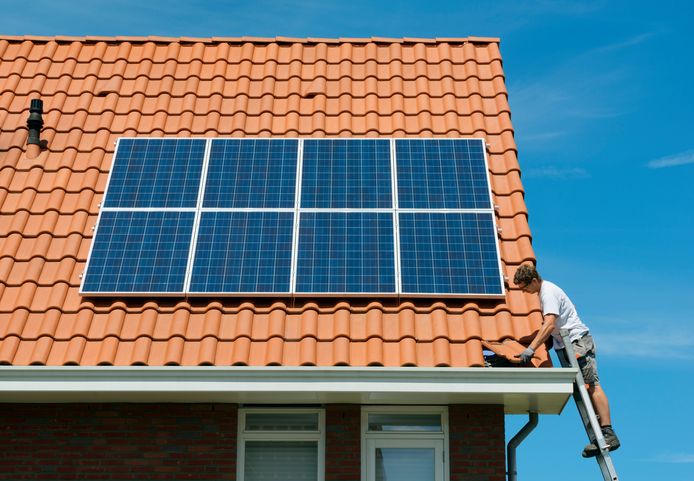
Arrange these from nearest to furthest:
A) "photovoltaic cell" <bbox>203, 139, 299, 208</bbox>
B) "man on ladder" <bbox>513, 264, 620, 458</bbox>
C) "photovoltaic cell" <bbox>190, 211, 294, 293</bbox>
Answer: "man on ladder" <bbox>513, 264, 620, 458</bbox>, "photovoltaic cell" <bbox>190, 211, 294, 293</bbox>, "photovoltaic cell" <bbox>203, 139, 299, 208</bbox>

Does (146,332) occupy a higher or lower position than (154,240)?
lower

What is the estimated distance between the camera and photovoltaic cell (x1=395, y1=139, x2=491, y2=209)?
12899 mm

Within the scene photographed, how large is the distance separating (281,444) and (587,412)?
3.31m

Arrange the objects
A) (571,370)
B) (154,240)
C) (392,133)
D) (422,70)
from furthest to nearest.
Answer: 1. (422,70)
2. (392,133)
3. (154,240)
4. (571,370)

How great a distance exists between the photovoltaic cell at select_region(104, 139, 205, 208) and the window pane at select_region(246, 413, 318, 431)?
2.93 metres

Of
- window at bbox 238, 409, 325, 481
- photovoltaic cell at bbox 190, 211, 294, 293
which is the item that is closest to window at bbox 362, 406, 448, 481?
window at bbox 238, 409, 325, 481

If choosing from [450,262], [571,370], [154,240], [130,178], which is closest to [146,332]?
[154,240]

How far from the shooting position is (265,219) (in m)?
12.7

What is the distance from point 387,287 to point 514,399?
1914 mm

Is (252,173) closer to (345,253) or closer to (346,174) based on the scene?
(346,174)

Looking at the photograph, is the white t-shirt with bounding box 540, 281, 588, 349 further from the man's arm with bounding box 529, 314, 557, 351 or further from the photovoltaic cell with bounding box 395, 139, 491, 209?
the photovoltaic cell with bounding box 395, 139, 491, 209

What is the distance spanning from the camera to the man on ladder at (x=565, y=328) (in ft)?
34.9

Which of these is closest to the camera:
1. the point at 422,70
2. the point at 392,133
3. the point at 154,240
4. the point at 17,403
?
the point at 17,403

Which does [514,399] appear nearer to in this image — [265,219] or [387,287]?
[387,287]
